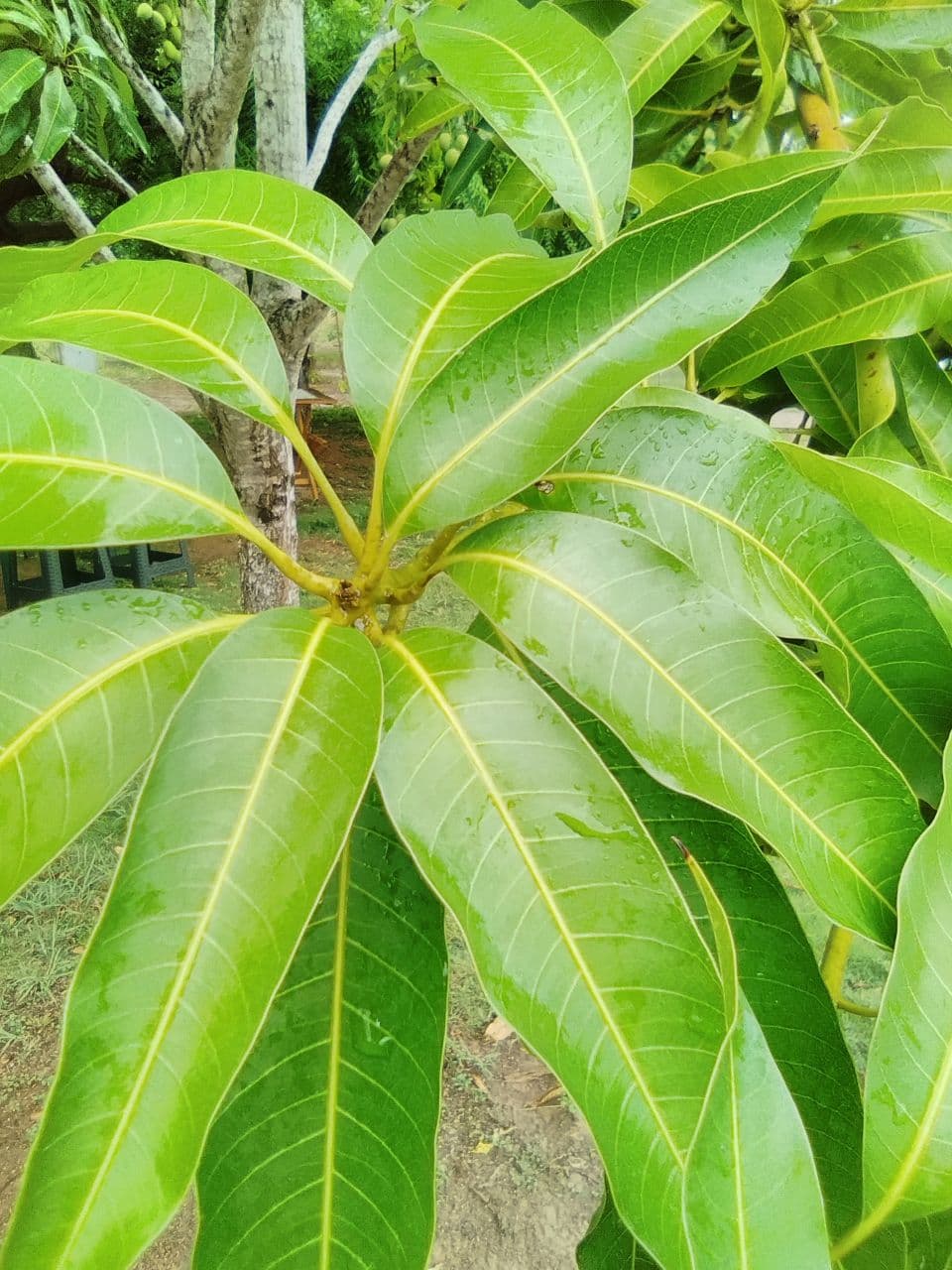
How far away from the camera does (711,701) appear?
39 centimetres

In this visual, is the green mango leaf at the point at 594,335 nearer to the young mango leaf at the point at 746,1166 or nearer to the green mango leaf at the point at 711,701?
the green mango leaf at the point at 711,701

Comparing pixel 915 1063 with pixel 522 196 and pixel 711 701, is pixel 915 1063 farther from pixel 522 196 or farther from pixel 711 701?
pixel 522 196

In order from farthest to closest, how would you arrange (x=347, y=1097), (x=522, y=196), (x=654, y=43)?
1. (x=522, y=196)
2. (x=654, y=43)
3. (x=347, y=1097)

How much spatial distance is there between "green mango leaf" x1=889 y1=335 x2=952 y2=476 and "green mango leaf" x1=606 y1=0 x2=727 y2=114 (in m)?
0.28

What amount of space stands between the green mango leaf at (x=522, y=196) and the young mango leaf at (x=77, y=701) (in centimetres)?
55

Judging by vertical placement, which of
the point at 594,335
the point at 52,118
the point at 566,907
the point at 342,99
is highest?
the point at 342,99

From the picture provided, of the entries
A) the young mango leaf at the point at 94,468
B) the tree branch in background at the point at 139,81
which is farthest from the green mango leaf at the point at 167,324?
the tree branch in background at the point at 139,81

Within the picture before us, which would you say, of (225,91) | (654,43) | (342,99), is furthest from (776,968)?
(342,99)

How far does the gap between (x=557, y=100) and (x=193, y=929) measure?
1.69ft

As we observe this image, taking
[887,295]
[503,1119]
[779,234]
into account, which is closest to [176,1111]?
[779,234]

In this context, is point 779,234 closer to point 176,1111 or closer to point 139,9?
point 176,1111

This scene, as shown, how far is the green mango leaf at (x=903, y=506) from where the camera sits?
1.48 feet

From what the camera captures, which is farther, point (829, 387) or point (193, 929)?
point (829, 387)

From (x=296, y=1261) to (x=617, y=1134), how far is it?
0.18 metres
